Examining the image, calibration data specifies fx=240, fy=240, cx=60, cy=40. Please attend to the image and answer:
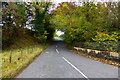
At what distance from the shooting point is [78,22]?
1528 inches

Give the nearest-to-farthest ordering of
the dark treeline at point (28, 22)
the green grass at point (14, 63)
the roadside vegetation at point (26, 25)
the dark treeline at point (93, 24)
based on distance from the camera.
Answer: the green grass at point (14, 63) < the dark treeline at point (93, 24) < the roadside vegetation at point (26, 25) < the dark treeline at point (28, 22)

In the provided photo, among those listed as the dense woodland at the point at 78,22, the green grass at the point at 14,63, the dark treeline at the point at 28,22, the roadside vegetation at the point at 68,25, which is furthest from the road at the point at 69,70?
the dark treeline at the point at 28,22

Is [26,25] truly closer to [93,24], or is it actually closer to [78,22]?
[78,22]

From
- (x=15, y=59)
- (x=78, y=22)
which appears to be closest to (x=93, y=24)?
(x=78, y=22)

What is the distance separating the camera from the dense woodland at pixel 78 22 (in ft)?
96.1

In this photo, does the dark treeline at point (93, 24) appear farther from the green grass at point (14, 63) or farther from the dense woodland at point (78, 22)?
the green grass at point (14, 63)

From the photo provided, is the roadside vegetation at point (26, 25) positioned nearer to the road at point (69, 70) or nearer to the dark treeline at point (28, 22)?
the dark treeline at point (28, 22)

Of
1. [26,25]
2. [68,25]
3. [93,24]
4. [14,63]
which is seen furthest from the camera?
[26,25]

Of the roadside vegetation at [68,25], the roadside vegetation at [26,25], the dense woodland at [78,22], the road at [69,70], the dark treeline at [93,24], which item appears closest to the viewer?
the road at [69,70]

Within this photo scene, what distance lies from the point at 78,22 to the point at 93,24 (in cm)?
430

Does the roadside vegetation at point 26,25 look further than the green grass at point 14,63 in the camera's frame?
Yes

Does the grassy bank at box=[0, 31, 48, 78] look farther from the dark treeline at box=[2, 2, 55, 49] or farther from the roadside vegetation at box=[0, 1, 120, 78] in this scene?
the dark treeline at box=[2, 2, 55, 49]

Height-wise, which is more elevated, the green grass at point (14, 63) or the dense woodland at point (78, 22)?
the dense woodland at point (78, 22)

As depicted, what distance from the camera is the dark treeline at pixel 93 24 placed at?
2866 centimetres
